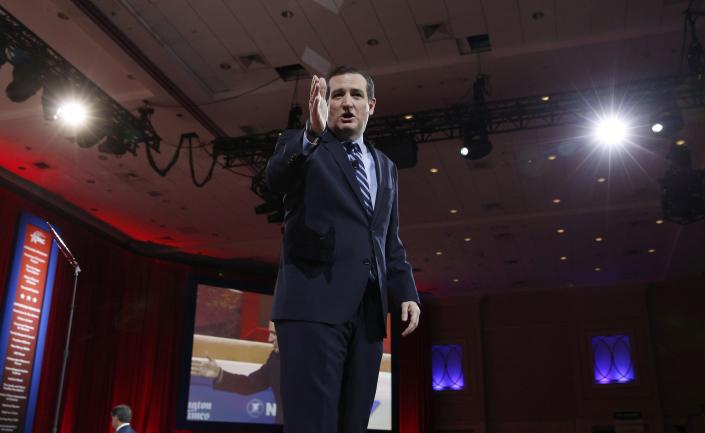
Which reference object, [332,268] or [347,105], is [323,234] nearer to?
[332,268]

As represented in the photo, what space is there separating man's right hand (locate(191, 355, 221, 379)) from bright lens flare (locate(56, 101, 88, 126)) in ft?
17.5

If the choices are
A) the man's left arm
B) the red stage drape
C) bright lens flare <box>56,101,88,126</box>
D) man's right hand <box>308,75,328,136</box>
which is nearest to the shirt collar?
the man's left arm

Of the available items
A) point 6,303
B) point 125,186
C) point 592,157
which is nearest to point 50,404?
point 6,303

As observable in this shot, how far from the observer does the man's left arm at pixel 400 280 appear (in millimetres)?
1686

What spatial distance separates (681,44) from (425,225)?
199 inches

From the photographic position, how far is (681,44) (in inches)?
249

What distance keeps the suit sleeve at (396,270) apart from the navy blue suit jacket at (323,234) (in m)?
0.05

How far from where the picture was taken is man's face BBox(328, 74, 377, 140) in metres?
1.65

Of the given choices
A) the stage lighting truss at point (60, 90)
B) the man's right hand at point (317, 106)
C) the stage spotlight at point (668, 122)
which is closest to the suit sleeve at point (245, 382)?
the stage lighting truss at point (60, 90)

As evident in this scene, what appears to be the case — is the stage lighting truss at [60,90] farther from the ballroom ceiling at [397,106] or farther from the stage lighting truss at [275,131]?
the ballroom ceiling at [397,106]

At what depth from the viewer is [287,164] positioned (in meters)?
1.50

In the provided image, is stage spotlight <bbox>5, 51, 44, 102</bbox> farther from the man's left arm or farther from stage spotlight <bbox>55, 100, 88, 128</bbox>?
the man's left arm

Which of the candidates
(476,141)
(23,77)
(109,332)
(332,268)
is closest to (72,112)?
(23,77)

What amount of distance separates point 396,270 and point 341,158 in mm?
332
